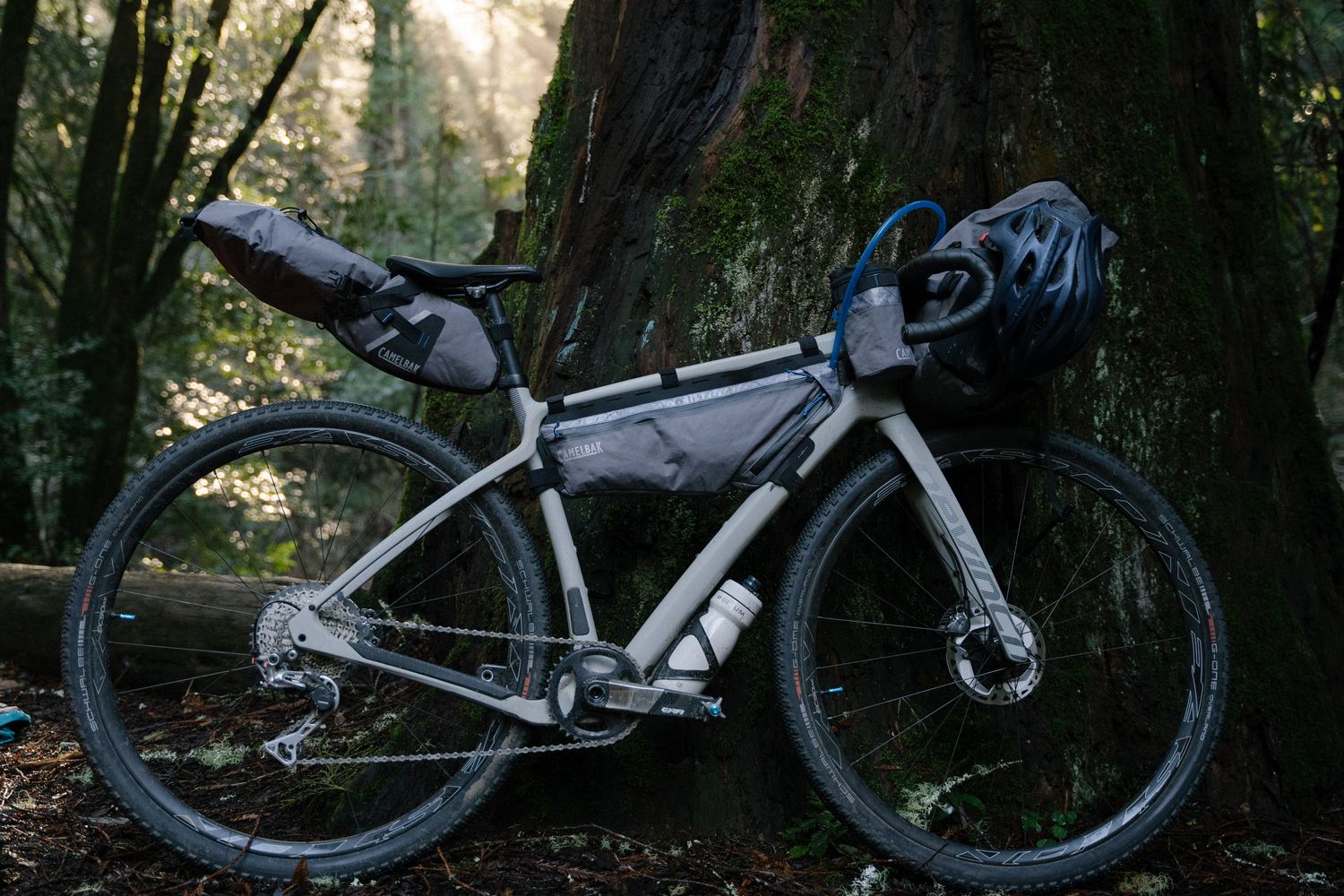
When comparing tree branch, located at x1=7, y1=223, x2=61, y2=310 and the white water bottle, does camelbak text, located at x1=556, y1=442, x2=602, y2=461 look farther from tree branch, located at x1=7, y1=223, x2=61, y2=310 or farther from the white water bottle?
tree branch, located at x1=7, y1=223, x2=61, y2=310

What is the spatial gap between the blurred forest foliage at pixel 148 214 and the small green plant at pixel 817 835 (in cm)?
675

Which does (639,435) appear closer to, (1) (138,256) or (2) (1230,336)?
(2) (1230,336)

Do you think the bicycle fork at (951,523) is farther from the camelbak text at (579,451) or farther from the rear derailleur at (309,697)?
the rear derailleur at (309,697)

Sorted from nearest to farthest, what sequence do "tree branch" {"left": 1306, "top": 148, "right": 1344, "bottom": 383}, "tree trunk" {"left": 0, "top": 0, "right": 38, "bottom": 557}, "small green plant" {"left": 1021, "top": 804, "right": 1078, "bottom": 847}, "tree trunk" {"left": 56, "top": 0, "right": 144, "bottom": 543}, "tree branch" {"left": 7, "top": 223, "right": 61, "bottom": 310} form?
"small green plant" {"left": 1021, "top": 804, "right": 1078, "bottom": 847}
"tree branch" {"left": 1306, "top": 148, "right": 1344, "bottom": 383}
"tree trunk" {"left": 0, "top": 0, "right": 38, "bottom": 557}
"tree trunk" {"left": 56, "top": 0, "right": 144, "bottom": 543}
"tree branch" {"left": 7, "top": 223, "right": 61, "bottom": 310}

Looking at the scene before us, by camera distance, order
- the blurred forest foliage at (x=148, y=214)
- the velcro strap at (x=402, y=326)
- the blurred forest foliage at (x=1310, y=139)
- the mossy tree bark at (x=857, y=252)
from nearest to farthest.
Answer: the velcro strap at (x=402, y=326) → the mossy tree bark at (x=857, y=252) → the blurred forest foliage at (x=1310, y=139) → the blurred forest foliage at (x=148, y=214)

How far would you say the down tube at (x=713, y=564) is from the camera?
8.17ft

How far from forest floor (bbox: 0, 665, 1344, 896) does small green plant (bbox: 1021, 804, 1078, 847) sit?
0.15 m

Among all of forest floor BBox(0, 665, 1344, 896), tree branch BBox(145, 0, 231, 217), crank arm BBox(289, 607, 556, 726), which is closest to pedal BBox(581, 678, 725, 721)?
crank arm BBox(289, 607, 556, 726)

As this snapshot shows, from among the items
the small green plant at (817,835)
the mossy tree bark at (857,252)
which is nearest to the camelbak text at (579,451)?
the mossy tree bark at (857,252)

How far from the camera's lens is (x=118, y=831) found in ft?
8.34

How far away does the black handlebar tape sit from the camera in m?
2.27

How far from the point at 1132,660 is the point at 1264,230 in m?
1.67

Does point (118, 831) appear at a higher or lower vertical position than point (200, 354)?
lower

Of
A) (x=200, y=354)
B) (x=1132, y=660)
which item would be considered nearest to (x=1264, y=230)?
(x=1132, y=660)
